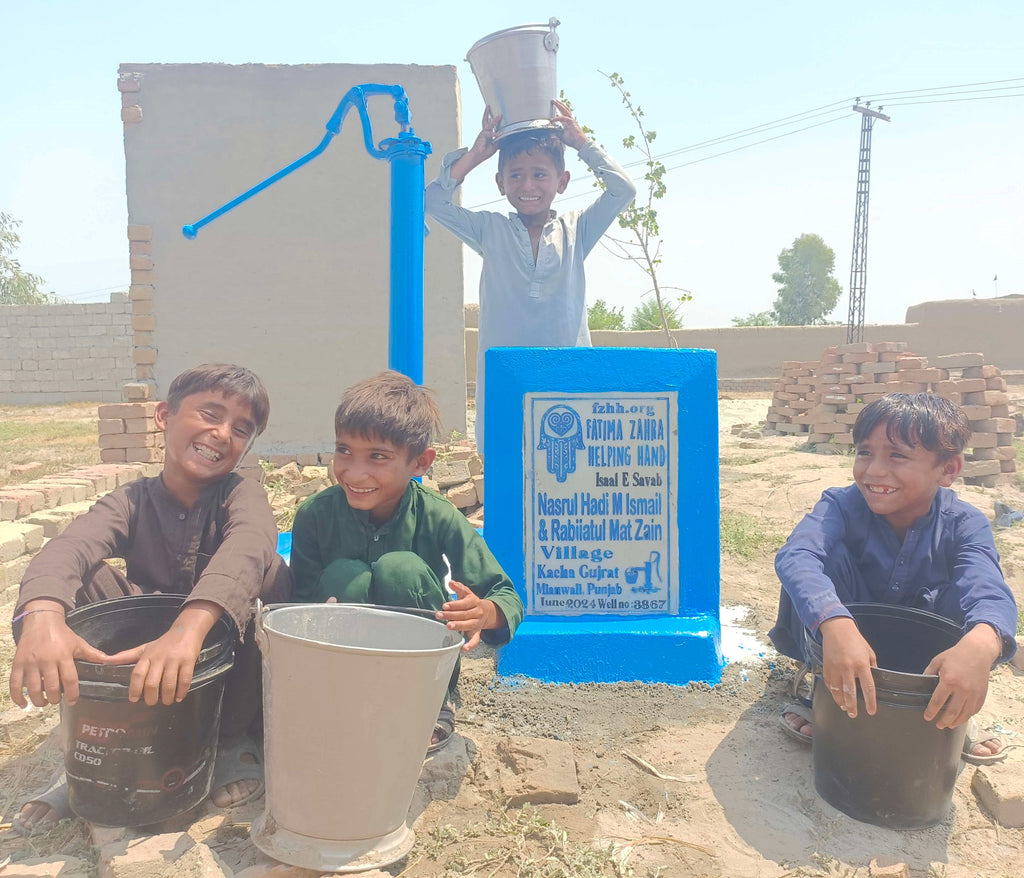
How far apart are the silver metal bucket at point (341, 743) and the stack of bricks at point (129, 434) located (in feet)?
16.9

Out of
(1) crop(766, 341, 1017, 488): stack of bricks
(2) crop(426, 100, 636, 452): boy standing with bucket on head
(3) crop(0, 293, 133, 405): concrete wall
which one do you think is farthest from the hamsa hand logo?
(3) crop(0, 293, 133, 405): concrete wall

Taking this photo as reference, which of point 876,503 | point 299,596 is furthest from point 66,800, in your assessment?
point 876,503

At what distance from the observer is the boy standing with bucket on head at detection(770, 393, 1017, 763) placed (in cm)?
208

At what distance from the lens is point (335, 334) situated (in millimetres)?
7621

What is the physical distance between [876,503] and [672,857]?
1.11 m

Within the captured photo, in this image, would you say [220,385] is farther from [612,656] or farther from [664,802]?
[664,802]

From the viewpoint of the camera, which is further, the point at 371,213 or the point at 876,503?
the point at 371,213

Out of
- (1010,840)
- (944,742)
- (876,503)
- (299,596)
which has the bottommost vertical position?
→ (1010,840)

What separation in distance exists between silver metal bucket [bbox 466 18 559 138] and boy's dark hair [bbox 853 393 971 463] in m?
2.01

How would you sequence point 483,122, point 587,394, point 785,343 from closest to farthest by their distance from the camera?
point 587,394 < point 483,122 < point 785,343

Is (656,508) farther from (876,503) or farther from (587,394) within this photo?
(876,503)

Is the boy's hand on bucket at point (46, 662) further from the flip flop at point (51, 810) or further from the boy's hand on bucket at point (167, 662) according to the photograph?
the flip flop at point (51, 810)

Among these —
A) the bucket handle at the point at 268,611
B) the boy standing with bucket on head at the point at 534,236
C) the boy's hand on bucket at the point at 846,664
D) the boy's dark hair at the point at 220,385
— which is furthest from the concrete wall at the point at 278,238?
the boy's hand on bucket at the point at 846,664

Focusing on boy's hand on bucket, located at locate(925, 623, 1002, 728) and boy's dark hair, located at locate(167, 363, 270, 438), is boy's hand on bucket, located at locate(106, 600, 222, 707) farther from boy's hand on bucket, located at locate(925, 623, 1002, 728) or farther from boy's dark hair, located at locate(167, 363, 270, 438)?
boy's hand on bucket, located at locate(925, 623, 1002, 728)
